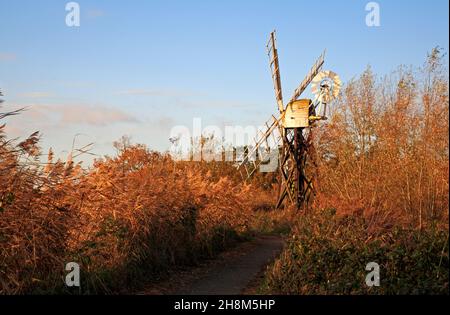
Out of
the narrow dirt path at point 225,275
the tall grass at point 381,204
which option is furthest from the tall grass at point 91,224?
the tall grass at point 381,204

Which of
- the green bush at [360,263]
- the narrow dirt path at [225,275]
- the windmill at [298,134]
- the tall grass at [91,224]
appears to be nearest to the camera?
the green bush at [360,263]

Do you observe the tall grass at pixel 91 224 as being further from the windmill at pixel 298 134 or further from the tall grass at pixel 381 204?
the windmill at pixel 298 134

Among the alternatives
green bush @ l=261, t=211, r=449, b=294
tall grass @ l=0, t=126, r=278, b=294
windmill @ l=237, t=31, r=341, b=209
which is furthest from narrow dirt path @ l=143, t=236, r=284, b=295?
windmill @ l=237, t=31, r=341, b=209

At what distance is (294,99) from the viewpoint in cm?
3259

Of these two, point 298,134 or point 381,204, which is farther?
point 298,134

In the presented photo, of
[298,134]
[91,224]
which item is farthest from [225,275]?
[298,134]

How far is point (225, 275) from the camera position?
1334cm

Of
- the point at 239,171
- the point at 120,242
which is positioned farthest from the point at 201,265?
the point at 239,171

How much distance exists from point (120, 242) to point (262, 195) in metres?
24.7

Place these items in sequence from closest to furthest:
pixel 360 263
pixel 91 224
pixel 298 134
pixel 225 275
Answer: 1. pixel 360 263
2. pixel 91 224
3. pixel 225 275
4. pixel 298 134

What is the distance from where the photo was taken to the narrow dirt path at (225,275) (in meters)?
11.5

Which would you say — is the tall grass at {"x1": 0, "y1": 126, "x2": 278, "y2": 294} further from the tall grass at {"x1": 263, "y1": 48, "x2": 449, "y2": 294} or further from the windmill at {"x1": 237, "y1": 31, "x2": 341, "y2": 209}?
the windmill at {"x1": 237, "y1": 31, "x2": 341, "y2": 209}

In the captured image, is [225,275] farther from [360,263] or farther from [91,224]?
[360,263]

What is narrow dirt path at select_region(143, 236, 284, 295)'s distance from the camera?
11461 millimetres
